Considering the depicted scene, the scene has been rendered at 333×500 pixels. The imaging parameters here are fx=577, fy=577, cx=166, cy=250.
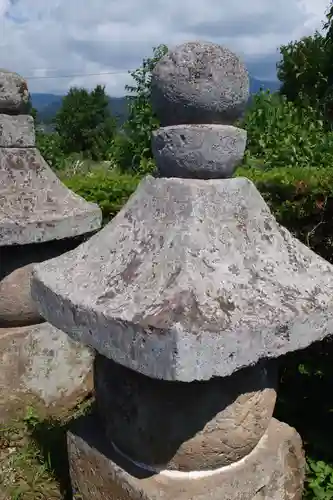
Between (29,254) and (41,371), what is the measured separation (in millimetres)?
741

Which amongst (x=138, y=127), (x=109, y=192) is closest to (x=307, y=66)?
(x=138, y=127)

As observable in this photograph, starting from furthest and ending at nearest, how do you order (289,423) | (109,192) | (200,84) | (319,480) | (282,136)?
(282,136), (109,192), (289,423), (319,480), (200,84)

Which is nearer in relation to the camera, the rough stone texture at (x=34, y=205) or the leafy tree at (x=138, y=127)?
the rough stone texture at (x=34, y=205)

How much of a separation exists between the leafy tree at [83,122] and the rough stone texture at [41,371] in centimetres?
3224

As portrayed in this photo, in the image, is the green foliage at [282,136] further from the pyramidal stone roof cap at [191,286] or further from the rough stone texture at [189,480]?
the pyramidal stone roof cap at [191,286]

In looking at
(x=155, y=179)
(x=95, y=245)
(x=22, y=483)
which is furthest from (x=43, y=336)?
(x=155, y=179)

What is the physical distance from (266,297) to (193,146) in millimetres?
522

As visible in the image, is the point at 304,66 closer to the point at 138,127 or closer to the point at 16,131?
the point at 138,127

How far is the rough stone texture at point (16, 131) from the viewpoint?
3455 millimetres

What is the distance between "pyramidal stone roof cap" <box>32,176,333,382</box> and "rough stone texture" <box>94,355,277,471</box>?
0.93 feet

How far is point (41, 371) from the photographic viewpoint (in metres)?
3.59

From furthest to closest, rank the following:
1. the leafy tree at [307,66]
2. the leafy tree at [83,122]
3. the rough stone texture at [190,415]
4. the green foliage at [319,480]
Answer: the leafy tree at [83,122]
the leafy tree at [307,66]
the green foliage at [319,480]
the rough stone texture at [190,415]

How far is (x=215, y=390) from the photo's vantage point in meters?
1.91

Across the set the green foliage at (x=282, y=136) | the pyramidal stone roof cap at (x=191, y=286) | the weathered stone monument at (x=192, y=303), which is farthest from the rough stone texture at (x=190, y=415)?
the green foliage at (x=282, y=136)
